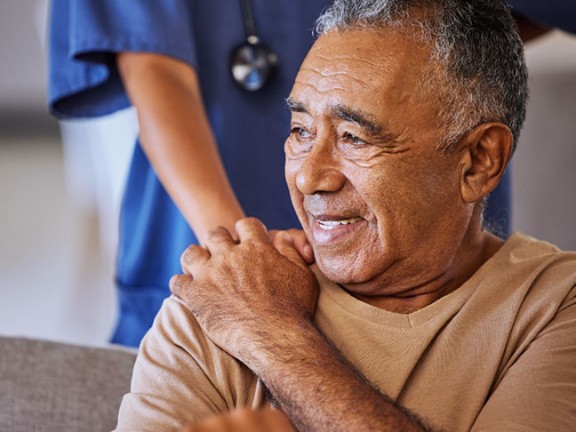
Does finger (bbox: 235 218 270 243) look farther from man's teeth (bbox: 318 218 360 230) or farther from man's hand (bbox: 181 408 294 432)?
man's hand (bbox: 181 408 294 432)

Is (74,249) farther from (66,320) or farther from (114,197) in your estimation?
(114,197)

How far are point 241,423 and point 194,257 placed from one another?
655mm

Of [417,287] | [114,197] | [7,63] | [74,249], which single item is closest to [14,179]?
[7,63]

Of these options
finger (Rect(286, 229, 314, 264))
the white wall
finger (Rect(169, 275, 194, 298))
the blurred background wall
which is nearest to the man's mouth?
finger (Rect(286, 229, 314, 264))

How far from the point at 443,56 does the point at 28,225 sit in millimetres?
4847

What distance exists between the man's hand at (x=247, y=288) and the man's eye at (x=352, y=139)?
199 millimetres

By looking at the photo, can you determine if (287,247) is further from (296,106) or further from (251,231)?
(296,106)

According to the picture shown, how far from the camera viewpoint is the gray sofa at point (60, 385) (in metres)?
1.70

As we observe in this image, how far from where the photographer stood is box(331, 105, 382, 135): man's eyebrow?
1.42 m

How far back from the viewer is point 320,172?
1.43 metres

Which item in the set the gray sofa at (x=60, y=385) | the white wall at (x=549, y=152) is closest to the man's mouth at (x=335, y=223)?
the gray sofa at (x=60, y=385)

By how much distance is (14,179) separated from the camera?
667 centimetres

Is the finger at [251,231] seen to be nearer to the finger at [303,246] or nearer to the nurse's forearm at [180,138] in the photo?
the finger at [303,246]

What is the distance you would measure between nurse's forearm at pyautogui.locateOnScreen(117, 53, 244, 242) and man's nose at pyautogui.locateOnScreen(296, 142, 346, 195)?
1.03 ft
